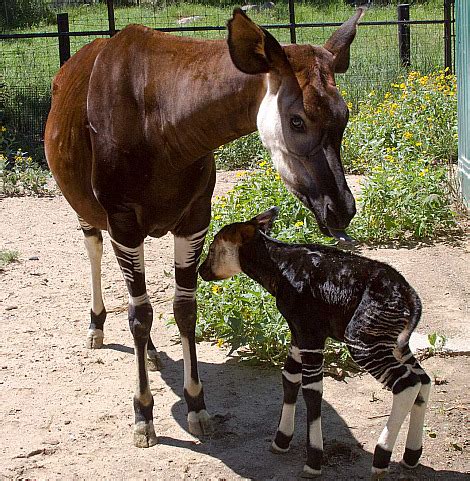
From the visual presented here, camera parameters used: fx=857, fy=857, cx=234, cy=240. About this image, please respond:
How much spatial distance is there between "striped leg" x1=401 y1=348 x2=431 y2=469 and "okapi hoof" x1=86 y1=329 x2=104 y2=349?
8.02 feet

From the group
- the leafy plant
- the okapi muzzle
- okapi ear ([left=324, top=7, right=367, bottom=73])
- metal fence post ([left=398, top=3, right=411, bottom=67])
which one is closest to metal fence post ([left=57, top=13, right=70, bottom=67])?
the leafy plant

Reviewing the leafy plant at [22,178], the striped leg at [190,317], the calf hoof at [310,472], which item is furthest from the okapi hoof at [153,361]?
the leafy plant at [22,178]

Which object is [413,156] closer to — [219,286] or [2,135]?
[219,286]

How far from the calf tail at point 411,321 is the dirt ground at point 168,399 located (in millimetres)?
670

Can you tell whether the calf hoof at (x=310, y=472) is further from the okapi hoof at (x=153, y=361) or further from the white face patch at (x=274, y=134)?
the okapi hoof at (x=153, y=361)

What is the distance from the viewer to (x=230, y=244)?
13.0ft

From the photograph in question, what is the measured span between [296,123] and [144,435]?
6.15 feet

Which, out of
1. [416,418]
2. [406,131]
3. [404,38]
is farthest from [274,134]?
[404,38]

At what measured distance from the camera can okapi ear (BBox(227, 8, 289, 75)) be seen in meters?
3.13

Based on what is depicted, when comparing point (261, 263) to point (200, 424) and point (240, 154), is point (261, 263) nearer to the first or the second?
point (200, 424)

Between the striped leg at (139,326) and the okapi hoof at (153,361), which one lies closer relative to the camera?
the striped leg at (139,326)

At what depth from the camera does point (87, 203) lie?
4.58 m

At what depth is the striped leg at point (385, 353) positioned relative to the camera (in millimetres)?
3459

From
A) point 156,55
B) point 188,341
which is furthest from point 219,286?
point 156,55
